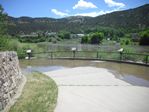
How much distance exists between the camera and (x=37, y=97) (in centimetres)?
705

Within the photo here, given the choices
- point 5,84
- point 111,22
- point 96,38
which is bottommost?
point 5,84

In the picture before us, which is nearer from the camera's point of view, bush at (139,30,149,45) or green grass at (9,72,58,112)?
green grass at (9,72,58,112)

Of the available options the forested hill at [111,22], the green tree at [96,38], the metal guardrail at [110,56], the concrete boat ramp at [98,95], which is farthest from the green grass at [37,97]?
the forested hill at [111,22]

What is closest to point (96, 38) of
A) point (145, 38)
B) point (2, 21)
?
point (145, 38)

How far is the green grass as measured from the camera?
20.1 feet

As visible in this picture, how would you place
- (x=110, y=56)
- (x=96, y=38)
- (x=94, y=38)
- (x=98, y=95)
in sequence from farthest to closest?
(x=96, y=38) → (x=94, y=38) → (x=110, y=56) → (x=98, y=95)

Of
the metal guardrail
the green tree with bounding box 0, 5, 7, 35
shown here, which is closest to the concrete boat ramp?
the metal guardrail

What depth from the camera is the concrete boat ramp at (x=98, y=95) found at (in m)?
6.22

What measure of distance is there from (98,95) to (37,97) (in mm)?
2110

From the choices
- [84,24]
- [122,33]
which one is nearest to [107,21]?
[122,33]

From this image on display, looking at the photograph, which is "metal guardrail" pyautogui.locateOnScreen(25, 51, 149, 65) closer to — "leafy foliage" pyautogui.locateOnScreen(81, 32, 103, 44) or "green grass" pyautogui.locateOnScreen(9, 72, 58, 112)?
"green grass" pyautogui.locateOnScreen(9, 72, 58, 112)

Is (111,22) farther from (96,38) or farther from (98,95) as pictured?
(98,95)

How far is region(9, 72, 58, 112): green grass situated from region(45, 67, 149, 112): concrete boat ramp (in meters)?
0.25

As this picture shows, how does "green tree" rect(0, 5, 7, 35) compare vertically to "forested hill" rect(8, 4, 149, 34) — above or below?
below
